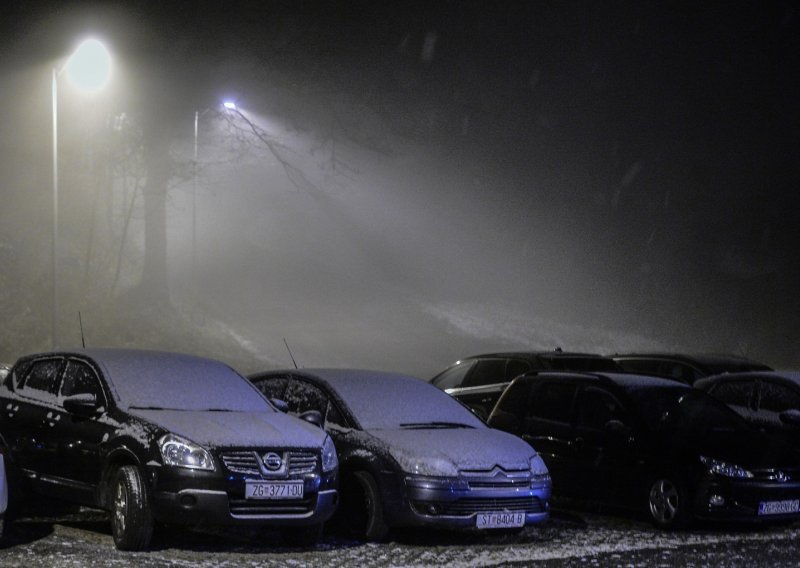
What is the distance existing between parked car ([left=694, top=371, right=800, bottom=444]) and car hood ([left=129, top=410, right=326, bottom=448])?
597cm

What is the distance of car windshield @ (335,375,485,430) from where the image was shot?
9.87m

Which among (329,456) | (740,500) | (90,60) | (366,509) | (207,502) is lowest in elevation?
(740,500)

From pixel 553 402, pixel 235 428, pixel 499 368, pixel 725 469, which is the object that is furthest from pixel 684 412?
pixel 499 368

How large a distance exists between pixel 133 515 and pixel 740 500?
524 centimetres

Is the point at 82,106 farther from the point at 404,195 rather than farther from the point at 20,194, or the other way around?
the point at 404,195

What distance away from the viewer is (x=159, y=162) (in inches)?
1439

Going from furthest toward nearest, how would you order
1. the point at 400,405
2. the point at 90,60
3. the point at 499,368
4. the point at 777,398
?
the point at 90,60
the point at 499,368
the point at 777,398
the point at 400,405

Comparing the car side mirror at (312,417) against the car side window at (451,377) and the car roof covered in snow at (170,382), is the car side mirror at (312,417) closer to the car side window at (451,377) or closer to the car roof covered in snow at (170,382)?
the car roof covered in snow at (170,382)

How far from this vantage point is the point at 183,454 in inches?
324

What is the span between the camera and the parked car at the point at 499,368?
15.9 meters

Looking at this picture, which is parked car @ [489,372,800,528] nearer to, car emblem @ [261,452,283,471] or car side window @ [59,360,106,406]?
car emblem @ [261,452,283,471]

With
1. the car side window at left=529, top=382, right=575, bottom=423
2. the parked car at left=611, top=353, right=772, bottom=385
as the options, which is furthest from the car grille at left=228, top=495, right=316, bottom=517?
the parked car at left=611, top=353, right=772, bottom=385

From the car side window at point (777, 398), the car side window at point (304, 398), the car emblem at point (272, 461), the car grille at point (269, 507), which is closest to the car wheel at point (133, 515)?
the car grille at point (269, 507)

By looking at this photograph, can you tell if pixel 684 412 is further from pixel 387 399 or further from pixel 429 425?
pixel 387 399
